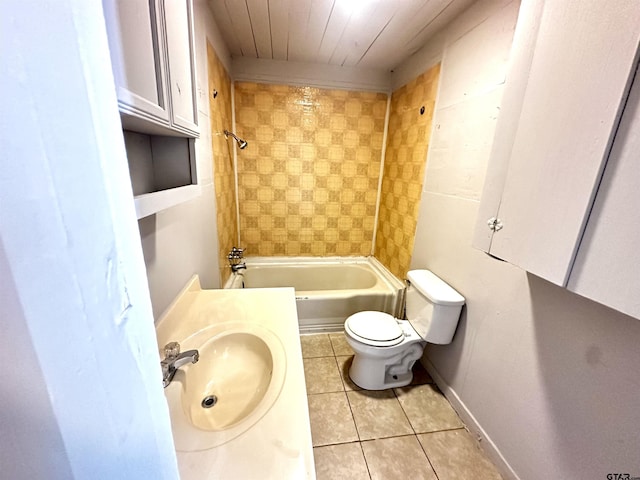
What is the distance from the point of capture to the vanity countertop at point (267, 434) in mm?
574

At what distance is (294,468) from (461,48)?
6.84 ft

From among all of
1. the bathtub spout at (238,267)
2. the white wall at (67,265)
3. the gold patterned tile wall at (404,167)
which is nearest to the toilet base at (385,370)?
the gold patterned tile wall at (404,167)

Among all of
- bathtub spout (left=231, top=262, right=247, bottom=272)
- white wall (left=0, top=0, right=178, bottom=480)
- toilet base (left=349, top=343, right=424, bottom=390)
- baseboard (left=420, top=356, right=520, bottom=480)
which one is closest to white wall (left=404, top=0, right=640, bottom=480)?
baseboard (left=420, top=356, right=520, bottom=480)

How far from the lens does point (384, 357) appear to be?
1.64 meters

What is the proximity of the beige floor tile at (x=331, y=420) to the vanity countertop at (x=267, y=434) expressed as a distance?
78 cm

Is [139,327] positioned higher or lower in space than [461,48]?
lower

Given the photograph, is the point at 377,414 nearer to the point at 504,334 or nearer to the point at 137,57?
the point at 504,334

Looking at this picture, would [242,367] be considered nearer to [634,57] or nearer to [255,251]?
[634,57]

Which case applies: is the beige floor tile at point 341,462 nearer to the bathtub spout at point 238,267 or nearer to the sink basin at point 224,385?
the sink basin at point 224,385

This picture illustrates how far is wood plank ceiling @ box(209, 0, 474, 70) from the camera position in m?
1.50

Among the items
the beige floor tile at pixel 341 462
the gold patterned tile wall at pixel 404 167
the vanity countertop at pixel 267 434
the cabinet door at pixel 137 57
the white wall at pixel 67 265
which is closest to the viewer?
the white wall at pixel 67 265

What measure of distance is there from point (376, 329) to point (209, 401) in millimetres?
1071

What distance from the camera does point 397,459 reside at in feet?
4.35

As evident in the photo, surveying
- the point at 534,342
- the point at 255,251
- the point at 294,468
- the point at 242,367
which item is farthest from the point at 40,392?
the point at 255,251
